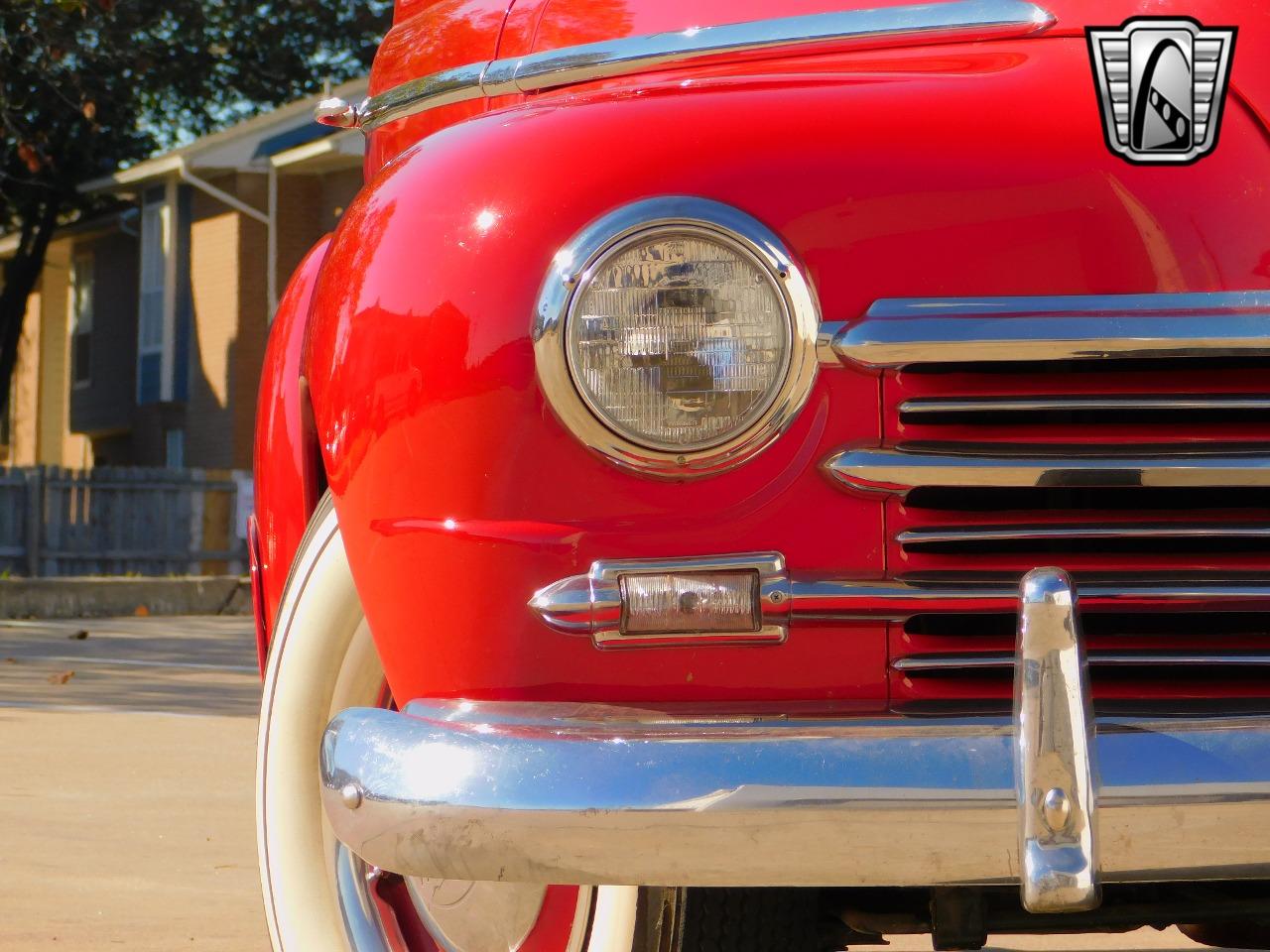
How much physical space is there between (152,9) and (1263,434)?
84.7ft

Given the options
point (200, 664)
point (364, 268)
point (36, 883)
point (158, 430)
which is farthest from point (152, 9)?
point (364, 268)

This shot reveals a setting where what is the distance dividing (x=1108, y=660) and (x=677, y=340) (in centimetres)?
50

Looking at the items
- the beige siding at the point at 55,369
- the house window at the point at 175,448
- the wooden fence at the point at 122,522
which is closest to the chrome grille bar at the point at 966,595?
the wooden fence at the point at 122,522

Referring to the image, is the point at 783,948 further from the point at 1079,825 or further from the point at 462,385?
the point at 462,385

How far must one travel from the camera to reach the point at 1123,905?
2.07 m

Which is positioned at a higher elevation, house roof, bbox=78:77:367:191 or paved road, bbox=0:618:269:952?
house roof, bbox=78:77:367:191

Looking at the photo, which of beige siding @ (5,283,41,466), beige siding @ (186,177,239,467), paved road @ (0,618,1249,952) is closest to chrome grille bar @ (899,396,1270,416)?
paved road @ (0,618,1249,952)

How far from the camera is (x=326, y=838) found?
91.7 inches

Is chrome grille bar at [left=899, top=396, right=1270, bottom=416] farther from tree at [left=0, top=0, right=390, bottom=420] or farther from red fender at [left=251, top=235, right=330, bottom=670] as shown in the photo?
tree at [left=0, top=0, right=390, bottom=420]

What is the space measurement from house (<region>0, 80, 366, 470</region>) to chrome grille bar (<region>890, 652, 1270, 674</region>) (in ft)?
63.7

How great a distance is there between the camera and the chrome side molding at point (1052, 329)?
1690mm

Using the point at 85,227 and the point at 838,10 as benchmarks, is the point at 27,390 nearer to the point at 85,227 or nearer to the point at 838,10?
the point at 85,227

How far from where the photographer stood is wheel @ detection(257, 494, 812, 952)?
228 centimetres

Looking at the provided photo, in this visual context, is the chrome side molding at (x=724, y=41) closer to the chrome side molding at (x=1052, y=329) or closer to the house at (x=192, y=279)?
the chrome side molding at (x=1052, y=329)
